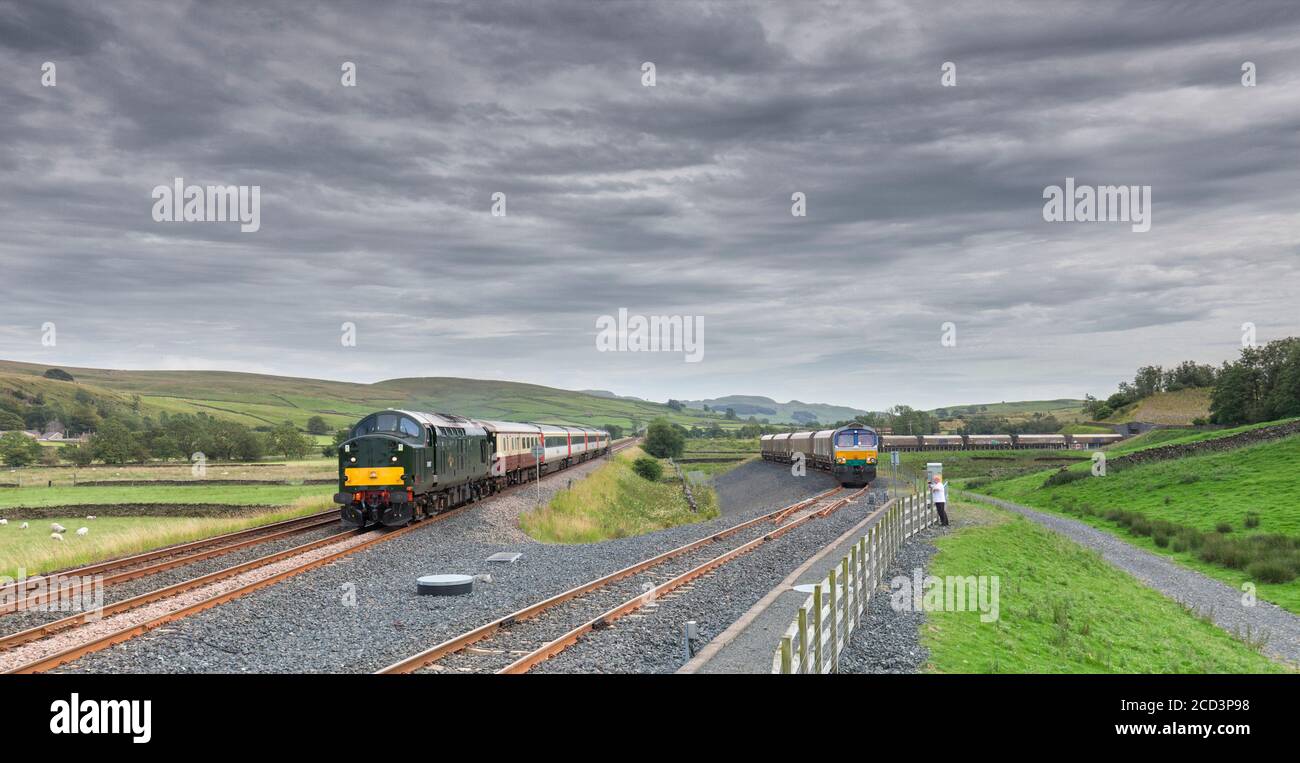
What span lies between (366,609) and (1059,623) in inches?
556

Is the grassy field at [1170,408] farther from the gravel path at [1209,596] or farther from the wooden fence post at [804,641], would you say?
the wooden fence post at [804,641]

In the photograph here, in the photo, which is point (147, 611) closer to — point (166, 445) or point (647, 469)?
point (647, 469)

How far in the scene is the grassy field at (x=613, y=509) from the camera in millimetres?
36562

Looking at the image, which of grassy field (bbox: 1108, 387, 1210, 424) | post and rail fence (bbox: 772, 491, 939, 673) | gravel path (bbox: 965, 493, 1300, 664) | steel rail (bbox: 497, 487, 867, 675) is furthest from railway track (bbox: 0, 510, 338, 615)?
grassy field (bbox: 1108, 387, 1210, 424)

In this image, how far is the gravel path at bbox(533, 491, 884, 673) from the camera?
1251 cm

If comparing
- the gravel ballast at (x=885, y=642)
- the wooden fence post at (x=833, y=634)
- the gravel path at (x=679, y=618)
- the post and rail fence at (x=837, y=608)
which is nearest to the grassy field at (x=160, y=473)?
the gravel path at (x=679, y=618)

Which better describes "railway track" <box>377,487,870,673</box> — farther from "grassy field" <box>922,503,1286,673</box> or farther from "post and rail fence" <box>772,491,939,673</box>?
"grassy field" <box>922,503,1286,673</box>

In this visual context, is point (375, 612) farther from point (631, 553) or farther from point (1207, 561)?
point (1207, 561)

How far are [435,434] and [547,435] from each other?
1157 inches

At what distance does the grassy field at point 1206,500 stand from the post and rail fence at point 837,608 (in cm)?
1671

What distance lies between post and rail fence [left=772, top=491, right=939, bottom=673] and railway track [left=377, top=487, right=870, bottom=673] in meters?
3.50

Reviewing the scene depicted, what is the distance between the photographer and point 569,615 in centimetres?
1575

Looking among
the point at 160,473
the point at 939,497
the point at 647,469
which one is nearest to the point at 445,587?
the point at 939,497

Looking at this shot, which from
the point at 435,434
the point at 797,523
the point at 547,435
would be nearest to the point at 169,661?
the point at 435,434
